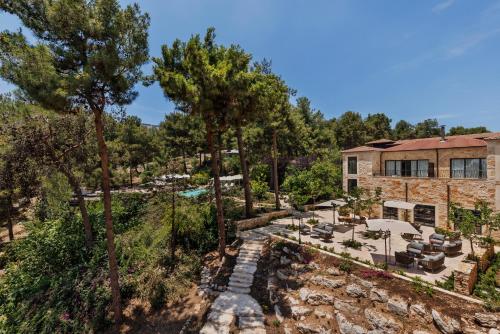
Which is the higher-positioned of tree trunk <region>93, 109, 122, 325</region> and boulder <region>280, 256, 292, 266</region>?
tree trunk <region>93, 109, 122, 325</region>

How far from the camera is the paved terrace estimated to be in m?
11.6

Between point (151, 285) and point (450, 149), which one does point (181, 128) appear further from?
point (450, 149)

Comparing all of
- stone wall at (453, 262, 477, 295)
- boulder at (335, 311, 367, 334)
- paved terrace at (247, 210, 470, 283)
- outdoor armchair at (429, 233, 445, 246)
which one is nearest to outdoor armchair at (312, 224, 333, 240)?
paved terrace at (247, 210, 470, 283)

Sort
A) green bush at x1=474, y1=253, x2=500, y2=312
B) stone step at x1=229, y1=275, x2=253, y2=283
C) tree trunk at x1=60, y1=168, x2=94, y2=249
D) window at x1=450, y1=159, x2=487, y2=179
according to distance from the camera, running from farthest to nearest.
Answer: window at x1=450, y1=159, x2=487, y2=179 < tree trunk at x1=60, y1=168, x2=94, y2=249 < stone step at x1=229, y1=275, x2=253, y2=283 < green bush at x1=474, y1=253, x2=500, y2=312

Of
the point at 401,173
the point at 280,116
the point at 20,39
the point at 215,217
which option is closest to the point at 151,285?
the point at 215,217

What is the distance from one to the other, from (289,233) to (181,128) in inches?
1285

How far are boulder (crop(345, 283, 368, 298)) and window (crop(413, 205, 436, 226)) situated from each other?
1300cm

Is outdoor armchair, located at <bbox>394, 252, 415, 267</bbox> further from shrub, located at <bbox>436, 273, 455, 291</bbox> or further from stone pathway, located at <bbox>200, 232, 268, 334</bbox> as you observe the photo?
stone pathway, located at <bbox>200, 232, 268, 334</bbox>

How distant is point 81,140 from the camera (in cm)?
1557

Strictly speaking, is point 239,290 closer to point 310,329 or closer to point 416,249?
point 310,329

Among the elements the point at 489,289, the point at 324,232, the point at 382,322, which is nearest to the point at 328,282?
the point at 382,322

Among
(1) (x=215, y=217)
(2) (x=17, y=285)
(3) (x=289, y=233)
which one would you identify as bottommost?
(2) (x=17, y=285)

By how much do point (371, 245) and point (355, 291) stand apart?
500cm

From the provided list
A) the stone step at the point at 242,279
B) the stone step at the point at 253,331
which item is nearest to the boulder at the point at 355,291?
the stone step at the point at 253,331
